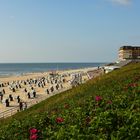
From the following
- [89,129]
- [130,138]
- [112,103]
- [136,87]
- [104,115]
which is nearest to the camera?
[130,138]

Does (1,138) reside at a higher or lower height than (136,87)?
lower

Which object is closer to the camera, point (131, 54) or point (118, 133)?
point (118, 133)

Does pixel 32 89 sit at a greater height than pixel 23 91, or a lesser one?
greater

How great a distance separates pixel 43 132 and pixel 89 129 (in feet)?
6.57

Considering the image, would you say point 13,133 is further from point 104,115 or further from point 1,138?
point 104,115

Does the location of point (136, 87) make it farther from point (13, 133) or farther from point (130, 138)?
point (130, 138)

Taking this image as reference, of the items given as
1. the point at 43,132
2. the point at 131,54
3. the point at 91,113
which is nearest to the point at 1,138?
the point at 43,132

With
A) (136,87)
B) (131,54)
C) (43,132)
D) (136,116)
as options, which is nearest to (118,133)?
(136,116)

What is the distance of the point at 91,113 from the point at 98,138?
3426 millimetres


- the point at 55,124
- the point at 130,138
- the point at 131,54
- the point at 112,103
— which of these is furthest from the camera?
the point at 131,54

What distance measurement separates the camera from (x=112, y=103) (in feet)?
49.3

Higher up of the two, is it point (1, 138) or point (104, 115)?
point (104, 115)

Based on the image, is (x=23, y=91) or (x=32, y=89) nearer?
(x=32, y=89)

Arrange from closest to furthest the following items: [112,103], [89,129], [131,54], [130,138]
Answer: [130,138] → [89,129] → [112,103] → [131,54]
